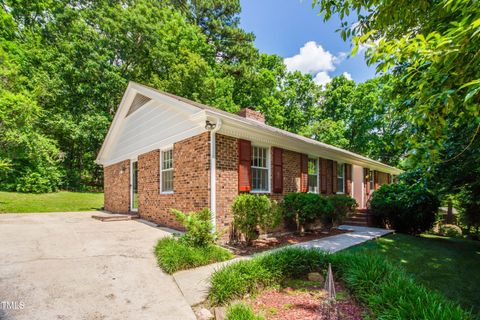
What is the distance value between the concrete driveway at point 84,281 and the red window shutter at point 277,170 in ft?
13.0

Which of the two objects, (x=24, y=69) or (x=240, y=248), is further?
(x=24, y=69)

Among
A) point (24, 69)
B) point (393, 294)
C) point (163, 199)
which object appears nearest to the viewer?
point (393, 294)

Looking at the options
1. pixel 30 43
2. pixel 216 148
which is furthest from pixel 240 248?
pixel 30 43

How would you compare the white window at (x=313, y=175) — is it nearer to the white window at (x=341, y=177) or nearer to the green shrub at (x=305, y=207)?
the green shrub at (x=305, y=207)

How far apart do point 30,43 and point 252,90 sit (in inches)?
717

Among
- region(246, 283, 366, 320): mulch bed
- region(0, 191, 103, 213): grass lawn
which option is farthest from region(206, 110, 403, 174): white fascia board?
region(0, 191, 103, 213): grass lawn

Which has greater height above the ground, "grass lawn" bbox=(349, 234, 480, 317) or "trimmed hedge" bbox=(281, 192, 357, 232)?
"trimmed hedge" bbox=(281, 192, 357, 232)

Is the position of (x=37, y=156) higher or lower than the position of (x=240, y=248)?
higher

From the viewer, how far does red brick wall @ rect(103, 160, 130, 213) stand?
11484 millimetres

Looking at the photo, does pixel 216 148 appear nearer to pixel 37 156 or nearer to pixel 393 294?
pixel 393 294

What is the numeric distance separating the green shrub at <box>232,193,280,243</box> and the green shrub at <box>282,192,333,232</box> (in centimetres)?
158

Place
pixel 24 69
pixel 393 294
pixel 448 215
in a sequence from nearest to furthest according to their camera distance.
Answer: pixel 393 294, pixel 448 215, pixel 24 69

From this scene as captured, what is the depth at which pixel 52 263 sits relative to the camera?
14.9 ft

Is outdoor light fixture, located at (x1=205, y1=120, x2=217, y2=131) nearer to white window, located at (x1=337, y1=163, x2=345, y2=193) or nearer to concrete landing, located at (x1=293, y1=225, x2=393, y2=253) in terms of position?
concrete landing, located at (x1=293, y1=225, x2=393, y2=253)
